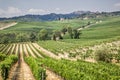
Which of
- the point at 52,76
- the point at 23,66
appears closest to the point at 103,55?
the point at 23,66

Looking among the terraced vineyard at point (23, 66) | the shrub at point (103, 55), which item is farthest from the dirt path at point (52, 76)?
the shrub at point (103, 55)

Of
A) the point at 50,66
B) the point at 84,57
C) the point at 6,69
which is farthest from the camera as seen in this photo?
the point at 84,57

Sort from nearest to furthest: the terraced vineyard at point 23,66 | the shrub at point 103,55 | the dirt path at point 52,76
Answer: the dirt path at point 52,76 → the terraced vineyard at point 23,66 → the shrub at point 103,55

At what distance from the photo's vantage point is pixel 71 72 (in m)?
51.7

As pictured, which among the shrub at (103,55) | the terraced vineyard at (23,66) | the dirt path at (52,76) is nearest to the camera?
the dirt path at (52,76)

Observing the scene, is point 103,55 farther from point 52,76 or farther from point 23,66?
point 52,76

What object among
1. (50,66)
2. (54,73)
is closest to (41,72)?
(54,73)

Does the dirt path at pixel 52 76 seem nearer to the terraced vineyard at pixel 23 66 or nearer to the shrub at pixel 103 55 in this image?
the terraced vineyard at pixel 23 66

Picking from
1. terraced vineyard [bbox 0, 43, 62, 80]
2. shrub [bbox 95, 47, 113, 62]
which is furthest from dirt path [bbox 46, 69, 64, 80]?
shrub [bbox 95, 47, 113, 62]

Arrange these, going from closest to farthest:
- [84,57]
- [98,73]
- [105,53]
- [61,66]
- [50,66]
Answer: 1. [98,73]
2. [61,66]
3. [50,66]
4. [105,53]
5. [84,57]

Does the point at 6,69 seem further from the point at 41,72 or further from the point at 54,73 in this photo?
the point at 54,73

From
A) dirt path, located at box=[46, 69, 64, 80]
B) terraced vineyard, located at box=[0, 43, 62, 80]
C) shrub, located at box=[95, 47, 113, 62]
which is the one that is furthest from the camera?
shrub, located at box=[95, 47, 113, 62]

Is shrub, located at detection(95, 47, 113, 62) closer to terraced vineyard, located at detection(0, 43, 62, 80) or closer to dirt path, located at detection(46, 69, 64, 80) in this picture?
terraced vineyard, located at detection(0, 43, 62, 80)

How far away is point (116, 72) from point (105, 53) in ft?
126
